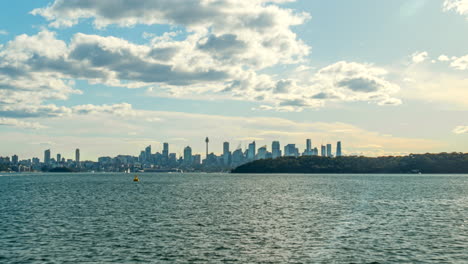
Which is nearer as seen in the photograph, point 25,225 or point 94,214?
point 25,225

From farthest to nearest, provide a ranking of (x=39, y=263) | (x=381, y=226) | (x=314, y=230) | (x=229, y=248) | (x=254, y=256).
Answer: (x=381, y=226) < (x=314, y=230) < (x=229, y=248) < (x=254, y=256) < (x=39, y=263)

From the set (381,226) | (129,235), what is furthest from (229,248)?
(381,226)

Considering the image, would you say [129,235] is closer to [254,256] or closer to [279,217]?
[254,256]

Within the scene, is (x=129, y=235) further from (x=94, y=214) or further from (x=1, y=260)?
(x=94, y=214)

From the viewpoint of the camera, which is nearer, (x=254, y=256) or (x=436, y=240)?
(x=254, y=256)

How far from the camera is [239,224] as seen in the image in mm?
71125

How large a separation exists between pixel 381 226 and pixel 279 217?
744 inches

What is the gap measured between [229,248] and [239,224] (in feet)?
66.1

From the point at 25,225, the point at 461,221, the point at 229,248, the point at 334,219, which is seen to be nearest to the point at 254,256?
the point at 229,248

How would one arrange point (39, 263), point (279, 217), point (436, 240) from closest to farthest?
point (39, 263) < point (436, 240) < point (279, 217)

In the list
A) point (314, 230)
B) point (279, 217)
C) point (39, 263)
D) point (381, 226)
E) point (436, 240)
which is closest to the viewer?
point (39, 263)

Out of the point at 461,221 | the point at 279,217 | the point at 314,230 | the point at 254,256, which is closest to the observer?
the point at 254,256

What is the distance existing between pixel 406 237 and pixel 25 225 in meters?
55.2

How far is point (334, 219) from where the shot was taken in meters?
77.5
